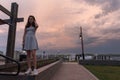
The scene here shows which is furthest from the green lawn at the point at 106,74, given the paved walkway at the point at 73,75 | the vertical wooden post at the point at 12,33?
the vertical wooden post at the point at 12,33

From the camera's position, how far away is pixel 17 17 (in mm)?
12234

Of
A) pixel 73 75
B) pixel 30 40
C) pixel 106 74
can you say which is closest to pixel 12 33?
pixel 30 40

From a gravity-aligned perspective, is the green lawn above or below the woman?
below

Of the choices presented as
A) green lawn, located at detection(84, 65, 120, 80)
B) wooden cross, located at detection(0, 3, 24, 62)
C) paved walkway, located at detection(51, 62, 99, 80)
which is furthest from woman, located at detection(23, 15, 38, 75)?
green lawn, located at detection(84, 65, 120, 80)

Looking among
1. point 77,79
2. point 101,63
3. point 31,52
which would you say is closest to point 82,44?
point 101,63

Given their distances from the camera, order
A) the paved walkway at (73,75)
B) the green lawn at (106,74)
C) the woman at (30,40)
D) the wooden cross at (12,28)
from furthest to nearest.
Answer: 1. the green lawn at (106,74)
2. the paved walkway at (73,75)
3. the wooden cross at (12,28)
4. the woman at (30,40)

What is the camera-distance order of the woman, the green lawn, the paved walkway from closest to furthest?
the woman < the paved walkway < the green lawn

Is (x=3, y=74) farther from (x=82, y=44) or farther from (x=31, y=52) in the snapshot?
(x=82, y=44)

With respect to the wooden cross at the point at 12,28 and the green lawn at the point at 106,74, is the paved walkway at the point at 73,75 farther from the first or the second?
the wooden cross at the point at 12,28

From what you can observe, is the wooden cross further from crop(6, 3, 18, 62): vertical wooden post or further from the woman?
the woman

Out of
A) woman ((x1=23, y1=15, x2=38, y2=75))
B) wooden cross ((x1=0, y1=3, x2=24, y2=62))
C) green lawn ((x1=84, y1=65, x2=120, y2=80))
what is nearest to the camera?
woman ((x1=23, y1=15, x2=38, y2=75))

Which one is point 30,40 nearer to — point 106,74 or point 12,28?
point 12,28

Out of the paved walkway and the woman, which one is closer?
the woman

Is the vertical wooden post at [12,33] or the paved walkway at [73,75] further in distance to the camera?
the paved walkway at [73,75]
